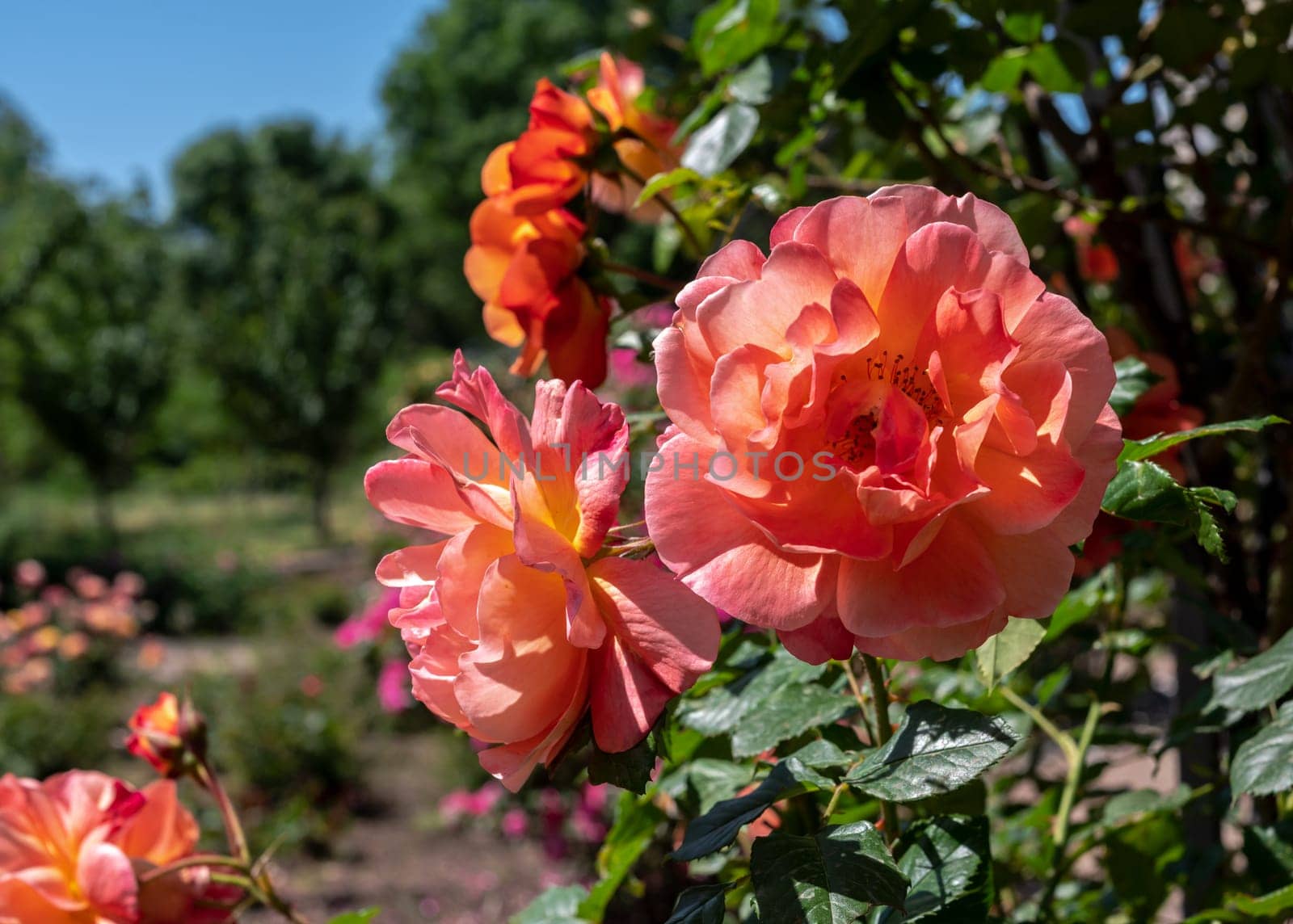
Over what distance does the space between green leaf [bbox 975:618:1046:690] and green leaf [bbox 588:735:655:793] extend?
20cm

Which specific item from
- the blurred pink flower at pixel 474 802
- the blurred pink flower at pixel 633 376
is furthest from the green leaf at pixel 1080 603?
the blurred pink flower at pixel 474 802

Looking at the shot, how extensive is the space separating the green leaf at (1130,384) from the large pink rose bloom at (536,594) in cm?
36

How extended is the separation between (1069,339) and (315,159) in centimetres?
2970

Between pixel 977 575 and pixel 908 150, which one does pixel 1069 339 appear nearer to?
pixel 977 575

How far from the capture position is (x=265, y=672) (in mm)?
4582

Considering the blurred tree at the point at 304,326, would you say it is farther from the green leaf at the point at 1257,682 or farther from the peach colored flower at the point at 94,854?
the green leaf at the point at 1257,682

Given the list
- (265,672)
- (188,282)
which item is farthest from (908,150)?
(188,282)

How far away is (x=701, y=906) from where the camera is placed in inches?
16.6

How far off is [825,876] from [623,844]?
1.21ft

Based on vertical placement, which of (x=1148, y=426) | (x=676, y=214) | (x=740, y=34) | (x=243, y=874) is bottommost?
(x=243, y=874)

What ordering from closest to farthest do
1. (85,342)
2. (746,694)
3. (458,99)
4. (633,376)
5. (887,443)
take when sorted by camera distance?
(887,443), (746,694), (633,376), (85,342), (458,99)

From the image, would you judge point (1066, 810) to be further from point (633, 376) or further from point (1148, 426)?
point (633, 376)

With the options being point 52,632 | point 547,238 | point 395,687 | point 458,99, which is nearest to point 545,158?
point 547,238

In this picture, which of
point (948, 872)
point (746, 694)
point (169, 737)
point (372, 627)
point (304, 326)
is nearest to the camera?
point (948, 872)
